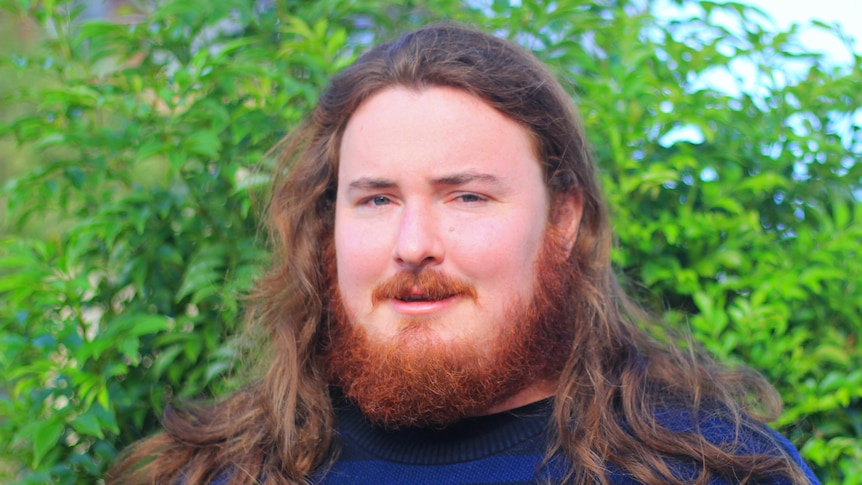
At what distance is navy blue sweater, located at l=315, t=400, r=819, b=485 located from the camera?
190cm

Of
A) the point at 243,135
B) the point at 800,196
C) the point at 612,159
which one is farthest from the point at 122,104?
the point at 800,196

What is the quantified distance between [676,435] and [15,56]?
226 centimetres

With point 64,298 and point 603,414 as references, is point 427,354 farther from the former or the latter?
point 64,298

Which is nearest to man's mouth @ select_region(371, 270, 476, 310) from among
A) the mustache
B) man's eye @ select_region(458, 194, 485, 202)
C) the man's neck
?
the mustache

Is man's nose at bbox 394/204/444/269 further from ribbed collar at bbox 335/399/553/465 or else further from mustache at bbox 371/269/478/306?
ribbed collar at bbox 335/399/553/465

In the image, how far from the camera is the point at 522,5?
263 cm

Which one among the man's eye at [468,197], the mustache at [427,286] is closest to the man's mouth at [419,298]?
the mustache at [427,286]

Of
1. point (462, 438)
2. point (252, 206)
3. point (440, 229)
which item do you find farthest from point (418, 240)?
point (252, 206)

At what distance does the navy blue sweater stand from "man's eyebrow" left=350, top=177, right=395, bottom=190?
65 centimetres

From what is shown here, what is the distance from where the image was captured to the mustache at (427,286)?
1895mm

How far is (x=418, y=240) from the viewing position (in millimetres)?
1877

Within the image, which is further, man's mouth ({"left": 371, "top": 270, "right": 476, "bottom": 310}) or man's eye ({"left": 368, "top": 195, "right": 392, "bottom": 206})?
man's eye ({"left": 368, "top": 195, "right": 392, "bottom": 206})

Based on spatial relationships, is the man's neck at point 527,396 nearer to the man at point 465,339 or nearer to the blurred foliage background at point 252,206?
the man at point 465,339

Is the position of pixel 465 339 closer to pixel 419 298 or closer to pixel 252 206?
pixel 419 298
